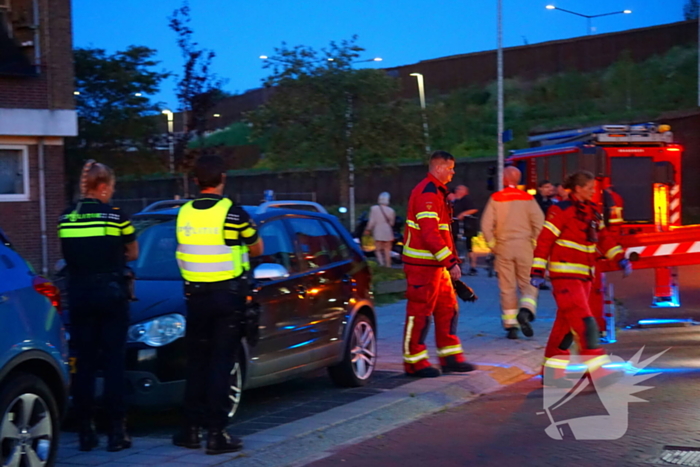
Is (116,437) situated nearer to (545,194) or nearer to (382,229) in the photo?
(545,194)

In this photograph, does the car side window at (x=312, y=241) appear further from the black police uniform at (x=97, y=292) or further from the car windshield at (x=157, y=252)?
the black police uniform at (x=97, y=292)

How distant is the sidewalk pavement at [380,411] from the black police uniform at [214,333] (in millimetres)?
303

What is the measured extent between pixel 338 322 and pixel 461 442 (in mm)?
2008

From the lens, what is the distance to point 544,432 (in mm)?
6535

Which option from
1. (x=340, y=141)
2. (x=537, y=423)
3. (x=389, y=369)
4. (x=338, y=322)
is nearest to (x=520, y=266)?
(x=389, y=369)

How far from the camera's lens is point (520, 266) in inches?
426

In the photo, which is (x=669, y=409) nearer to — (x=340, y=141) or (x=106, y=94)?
(x=340, y=141)

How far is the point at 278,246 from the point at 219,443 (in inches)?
A: 83.6

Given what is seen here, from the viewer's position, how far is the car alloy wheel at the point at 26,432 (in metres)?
4.83

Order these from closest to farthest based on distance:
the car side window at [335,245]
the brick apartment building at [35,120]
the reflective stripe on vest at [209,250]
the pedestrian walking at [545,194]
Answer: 1. the reflective stripe on vest at [209,250]
2. the car side window at [335,245]
3. the pedestrian walking at [545,194]
4. the brick apartment building at [35,120]

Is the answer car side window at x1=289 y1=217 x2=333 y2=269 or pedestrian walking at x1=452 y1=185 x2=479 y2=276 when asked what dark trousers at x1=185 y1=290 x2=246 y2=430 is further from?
pedestrian walking at x1=452 y1=185 x2=479 y2=276

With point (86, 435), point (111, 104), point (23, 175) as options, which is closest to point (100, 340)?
point (86, 435)

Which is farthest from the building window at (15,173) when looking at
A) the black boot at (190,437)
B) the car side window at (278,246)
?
the black boot at (190,437)

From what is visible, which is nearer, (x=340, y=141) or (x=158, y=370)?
(x=158, y=370)
